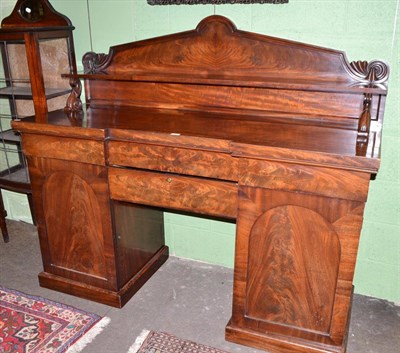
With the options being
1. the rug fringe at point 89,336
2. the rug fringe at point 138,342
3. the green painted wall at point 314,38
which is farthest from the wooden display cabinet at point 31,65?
the rug fringe at point 138,342

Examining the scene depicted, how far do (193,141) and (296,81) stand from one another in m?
0.64

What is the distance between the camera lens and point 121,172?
7.18 feet

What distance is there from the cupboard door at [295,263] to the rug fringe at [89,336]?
2.40 feet

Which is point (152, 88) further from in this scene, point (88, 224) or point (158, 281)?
point (158, 281)

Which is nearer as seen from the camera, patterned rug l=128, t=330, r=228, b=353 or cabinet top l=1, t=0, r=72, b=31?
patterned rug l=128, t=330, r=228, b=353

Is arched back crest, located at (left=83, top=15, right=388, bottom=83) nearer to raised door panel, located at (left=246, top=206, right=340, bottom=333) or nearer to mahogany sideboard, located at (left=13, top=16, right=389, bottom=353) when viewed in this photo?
mahogany sideboard, located at (left=13, top=16, right=389, bottom=353)

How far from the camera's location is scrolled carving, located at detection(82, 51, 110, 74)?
2.58 meters

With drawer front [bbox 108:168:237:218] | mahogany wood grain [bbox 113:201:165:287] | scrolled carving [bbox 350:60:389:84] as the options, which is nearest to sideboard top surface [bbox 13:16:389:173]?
scrolled carving [bbox 350:60:389:84]

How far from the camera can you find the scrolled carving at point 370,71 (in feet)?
6.81

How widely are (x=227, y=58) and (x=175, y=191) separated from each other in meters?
0.80

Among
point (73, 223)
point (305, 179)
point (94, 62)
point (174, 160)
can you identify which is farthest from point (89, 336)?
point (94, 62)

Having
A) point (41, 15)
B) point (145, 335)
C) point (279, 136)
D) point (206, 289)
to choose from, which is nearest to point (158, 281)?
point (206, 289)

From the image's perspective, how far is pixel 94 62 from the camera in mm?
2592

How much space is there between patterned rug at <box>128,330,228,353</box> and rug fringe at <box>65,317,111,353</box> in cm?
22
